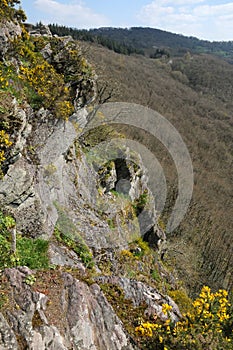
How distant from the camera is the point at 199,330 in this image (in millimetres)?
5574

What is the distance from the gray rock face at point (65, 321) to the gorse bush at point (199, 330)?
478 millimetres

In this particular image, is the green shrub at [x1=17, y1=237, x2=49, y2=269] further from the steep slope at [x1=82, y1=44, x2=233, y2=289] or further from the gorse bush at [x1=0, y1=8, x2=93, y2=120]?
the steep slope at [x1=82, y1=44, x2=233, y2=289]

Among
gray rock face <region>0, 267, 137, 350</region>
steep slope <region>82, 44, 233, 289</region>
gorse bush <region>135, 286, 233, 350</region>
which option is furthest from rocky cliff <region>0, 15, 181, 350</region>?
steep slope <region>82, 44, 233, 289</region>

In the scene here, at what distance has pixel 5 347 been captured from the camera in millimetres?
4508

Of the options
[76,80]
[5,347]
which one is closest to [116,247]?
[76,80]

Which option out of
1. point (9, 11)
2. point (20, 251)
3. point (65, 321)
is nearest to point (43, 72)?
point (9, 11)

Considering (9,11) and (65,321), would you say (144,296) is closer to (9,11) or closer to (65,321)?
(65,321)

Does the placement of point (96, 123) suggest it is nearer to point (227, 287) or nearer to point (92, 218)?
point (92, 218)

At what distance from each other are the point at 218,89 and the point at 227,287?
525 feet

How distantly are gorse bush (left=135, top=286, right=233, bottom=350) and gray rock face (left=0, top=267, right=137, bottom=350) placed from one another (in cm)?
48

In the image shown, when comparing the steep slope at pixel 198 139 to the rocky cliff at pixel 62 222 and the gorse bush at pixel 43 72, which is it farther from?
the rocky cliff at pixel 62 222

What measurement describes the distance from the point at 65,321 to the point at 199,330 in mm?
2491

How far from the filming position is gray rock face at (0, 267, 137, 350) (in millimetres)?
4890

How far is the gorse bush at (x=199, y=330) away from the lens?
5.43 meters
